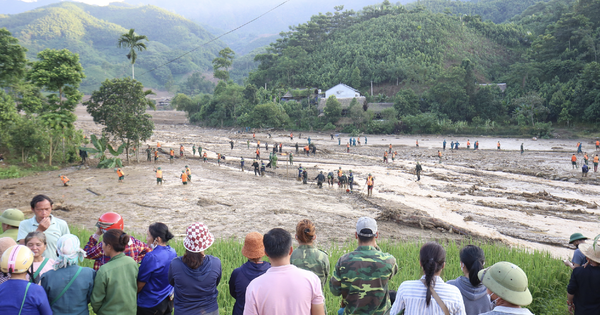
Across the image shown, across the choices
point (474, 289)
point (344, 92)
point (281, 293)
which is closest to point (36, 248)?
point (281, 293)

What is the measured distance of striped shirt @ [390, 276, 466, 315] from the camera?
2670mm

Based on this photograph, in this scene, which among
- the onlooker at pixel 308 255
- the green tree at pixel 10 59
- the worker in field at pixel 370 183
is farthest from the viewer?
the green tree at pixel 10 59

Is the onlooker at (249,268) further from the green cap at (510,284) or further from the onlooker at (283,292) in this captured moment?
the green cap at (510,284)

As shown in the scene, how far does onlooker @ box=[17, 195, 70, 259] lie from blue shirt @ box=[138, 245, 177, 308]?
1.95m

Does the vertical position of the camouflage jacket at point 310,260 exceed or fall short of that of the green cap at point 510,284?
it falls short

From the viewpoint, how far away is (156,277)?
3.77m

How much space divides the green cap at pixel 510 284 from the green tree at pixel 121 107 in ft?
86.4

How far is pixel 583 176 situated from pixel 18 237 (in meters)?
26.7

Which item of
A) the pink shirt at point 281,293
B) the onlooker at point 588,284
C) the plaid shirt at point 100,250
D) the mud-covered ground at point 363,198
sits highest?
the pink shirt at point 281,293

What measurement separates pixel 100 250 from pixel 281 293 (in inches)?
94.4

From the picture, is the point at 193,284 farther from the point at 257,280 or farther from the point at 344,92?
the point at 344,92

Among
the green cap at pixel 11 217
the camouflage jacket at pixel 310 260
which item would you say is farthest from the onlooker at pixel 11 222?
the camouflage jacket at pixel 310 260

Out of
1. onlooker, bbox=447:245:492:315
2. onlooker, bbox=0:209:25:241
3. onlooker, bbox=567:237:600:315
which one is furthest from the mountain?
onlooker, bbox=567:237:600:315

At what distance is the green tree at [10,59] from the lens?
72.0 feet
